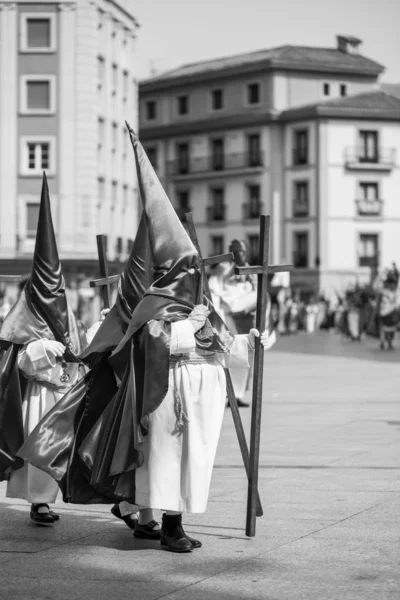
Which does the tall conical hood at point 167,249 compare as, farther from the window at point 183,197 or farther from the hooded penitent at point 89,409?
the window at point 183,197

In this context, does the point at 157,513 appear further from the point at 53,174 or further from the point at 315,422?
the point at 53,174

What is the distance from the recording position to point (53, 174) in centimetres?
4919

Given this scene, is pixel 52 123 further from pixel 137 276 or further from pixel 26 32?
pixel 137 276

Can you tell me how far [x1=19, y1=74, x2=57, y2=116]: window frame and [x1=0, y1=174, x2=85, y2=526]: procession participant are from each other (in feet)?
137

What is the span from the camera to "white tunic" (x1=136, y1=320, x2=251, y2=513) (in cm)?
676

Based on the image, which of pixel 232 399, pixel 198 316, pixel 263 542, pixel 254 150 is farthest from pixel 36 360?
pixel 254 150

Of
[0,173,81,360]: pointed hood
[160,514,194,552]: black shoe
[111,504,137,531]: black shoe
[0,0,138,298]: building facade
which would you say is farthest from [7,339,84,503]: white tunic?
[0,0,138,298]: building facade

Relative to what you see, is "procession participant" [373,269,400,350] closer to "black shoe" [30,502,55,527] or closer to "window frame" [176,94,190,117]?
"black shoe" [30,502,55,527]

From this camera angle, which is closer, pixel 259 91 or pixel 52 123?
pixel 52 123

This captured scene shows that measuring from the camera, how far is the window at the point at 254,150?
231ft

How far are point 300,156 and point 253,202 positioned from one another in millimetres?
3881

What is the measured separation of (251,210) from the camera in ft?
234

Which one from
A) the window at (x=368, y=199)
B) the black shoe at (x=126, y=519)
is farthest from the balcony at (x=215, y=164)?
the black shoe at (x=126, y=519)

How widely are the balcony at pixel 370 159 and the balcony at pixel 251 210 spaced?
535 cm
